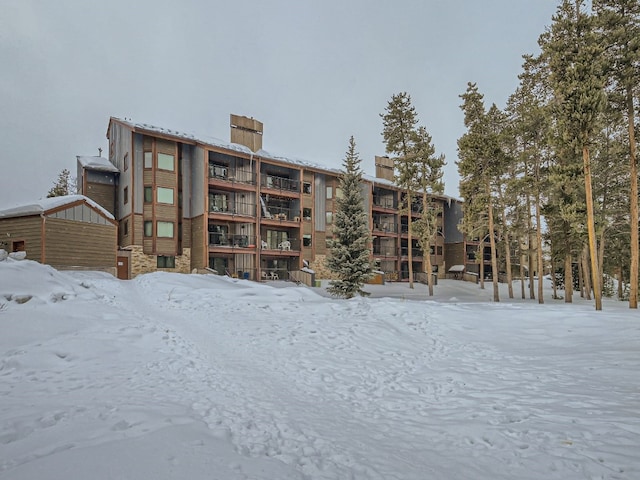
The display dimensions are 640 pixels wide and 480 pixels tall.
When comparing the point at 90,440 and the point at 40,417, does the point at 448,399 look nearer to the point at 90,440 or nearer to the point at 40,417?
the point at 90,440

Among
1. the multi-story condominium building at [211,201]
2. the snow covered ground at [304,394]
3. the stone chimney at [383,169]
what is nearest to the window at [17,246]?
the multi-story condominium building at [211,201]

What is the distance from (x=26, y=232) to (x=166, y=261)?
8.69 m

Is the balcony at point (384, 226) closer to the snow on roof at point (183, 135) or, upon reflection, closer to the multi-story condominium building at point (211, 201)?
the multi-story condominium building at point (211, 201)

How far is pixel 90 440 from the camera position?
3.45 metres

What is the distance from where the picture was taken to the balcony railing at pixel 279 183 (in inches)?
1259

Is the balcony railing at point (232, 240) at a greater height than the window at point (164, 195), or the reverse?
the window at point (164, 195)

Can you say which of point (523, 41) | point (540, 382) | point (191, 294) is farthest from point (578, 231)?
point (523, 41)

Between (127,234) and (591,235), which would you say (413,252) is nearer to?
(591,235)

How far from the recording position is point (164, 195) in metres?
26.9

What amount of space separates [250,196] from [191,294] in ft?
55.2

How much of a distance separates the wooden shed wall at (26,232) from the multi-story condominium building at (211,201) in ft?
17.7

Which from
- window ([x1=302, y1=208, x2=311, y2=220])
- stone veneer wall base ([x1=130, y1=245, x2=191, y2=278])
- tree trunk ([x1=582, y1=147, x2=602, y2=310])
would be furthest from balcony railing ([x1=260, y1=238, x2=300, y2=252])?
tree trunk ([x1=582, y1=147, x2=602, y2=310])

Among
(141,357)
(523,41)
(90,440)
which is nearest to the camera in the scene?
(90,440)

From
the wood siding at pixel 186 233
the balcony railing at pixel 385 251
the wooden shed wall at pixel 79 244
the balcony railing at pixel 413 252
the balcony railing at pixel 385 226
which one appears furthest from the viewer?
the balcony railing at pixel 413 252
